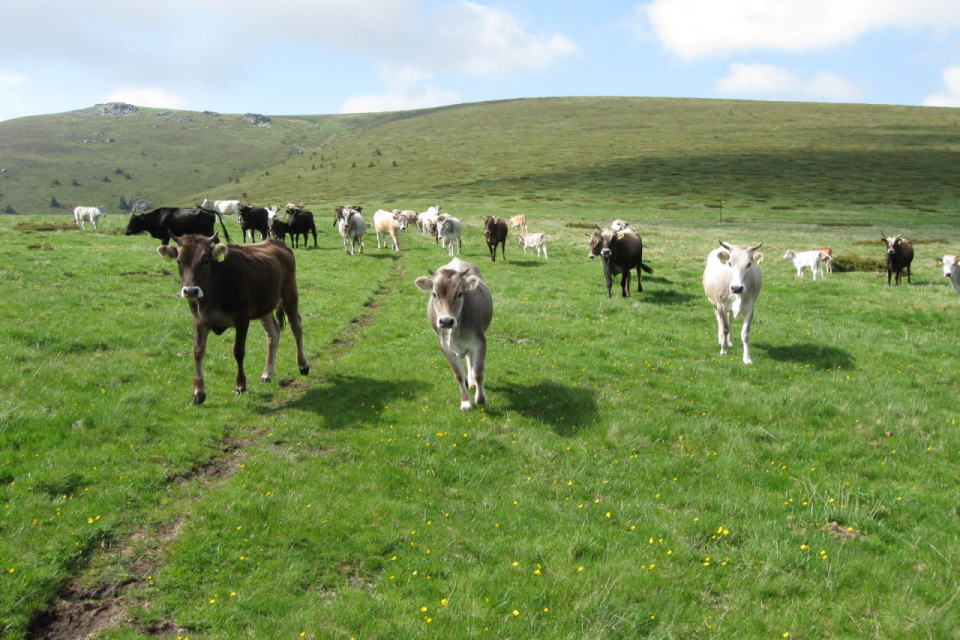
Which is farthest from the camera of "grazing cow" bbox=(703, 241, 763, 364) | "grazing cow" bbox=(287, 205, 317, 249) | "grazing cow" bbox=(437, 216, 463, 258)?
"grazing cow" bbox=(437, 216, 463, 258)

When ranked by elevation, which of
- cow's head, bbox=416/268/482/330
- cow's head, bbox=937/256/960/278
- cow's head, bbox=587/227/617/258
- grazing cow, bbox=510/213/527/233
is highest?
grazing cow, bbox=510/213/527/233

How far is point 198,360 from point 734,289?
35.9 ft

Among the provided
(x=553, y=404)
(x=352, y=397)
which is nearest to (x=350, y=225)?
(x=352, y=397)

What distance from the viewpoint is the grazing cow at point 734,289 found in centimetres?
1351

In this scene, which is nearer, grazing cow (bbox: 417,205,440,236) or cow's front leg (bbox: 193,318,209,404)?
cow's front leg (bbox: 193,318,209,404)

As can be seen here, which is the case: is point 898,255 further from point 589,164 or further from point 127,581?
point 589,164

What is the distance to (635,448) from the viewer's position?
28.9 feet

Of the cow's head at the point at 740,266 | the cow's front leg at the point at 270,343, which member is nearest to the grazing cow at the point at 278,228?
the cow's front leg at the point at 270,343

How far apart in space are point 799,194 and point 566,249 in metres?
62.0

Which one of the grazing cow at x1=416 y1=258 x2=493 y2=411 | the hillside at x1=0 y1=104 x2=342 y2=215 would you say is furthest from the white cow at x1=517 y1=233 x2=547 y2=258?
the hillside at x1=0 y1=104 x2=342 y2=215

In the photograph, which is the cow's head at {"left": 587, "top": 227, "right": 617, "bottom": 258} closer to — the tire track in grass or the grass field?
the grass field

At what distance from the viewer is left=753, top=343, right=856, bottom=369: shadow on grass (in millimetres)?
13243

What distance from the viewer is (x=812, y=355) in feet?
45.5

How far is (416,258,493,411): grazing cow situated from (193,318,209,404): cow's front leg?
381 centimetres
